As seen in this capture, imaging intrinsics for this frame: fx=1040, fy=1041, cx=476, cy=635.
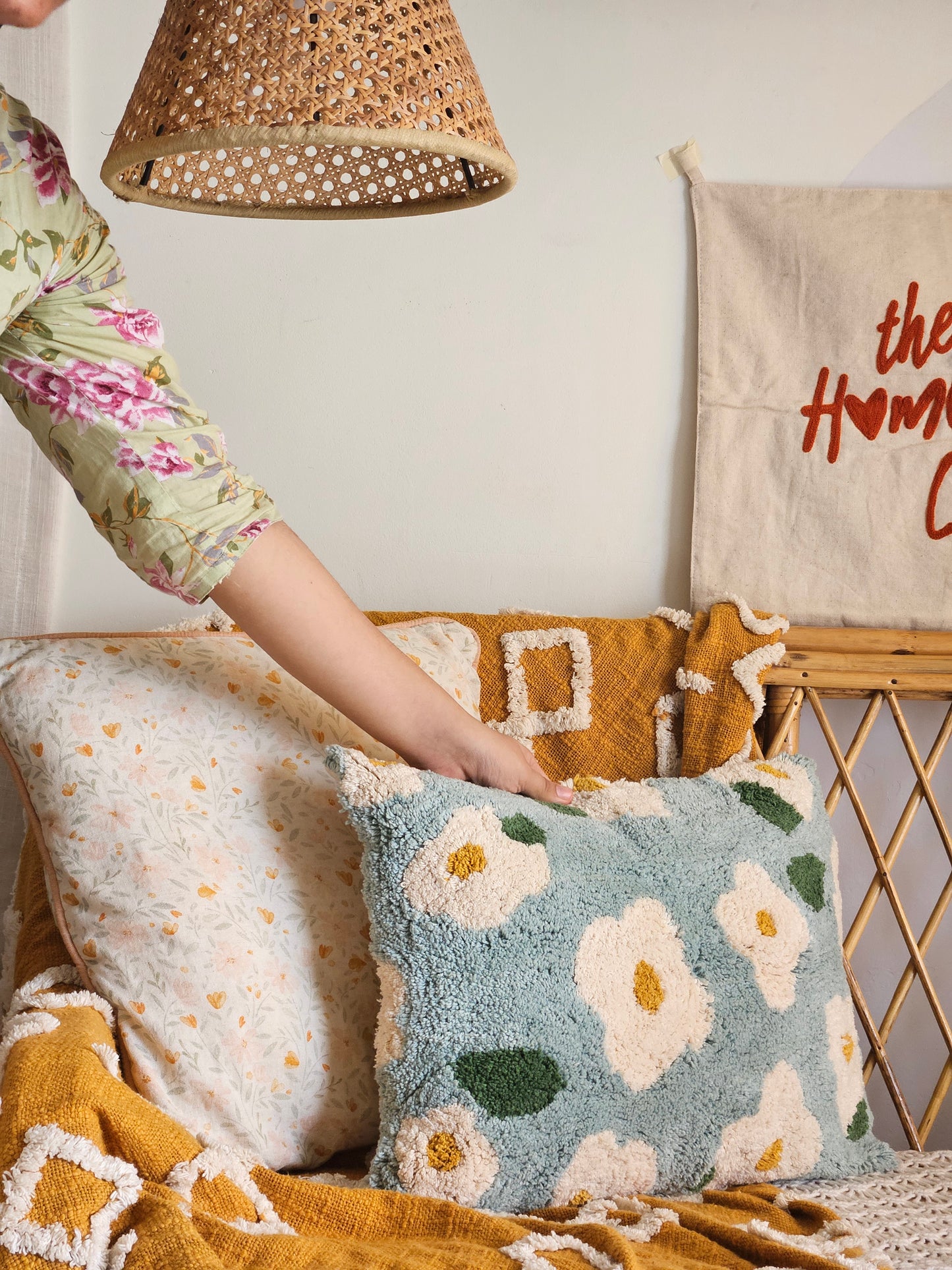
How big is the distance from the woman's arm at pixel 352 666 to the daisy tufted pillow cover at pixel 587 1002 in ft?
0.21

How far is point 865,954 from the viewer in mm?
1297

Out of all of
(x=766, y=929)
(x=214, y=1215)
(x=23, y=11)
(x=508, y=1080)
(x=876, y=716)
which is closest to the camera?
(x=23, y=11)

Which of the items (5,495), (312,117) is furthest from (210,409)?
(312,117)

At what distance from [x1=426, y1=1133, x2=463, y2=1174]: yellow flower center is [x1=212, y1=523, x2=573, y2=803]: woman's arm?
0.28 m

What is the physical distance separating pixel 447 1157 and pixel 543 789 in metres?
0.31

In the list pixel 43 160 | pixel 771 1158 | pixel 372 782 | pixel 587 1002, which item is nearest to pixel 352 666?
pixel 372 782

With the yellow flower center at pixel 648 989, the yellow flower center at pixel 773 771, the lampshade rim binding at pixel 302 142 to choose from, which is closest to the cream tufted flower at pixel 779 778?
the yellow flower center at pixel 773 771

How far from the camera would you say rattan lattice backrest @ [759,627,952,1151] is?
1.14 meters

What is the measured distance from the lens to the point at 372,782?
0.78 m

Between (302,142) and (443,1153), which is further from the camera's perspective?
(443,1153)

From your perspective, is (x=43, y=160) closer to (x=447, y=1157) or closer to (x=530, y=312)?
(x=530, y=312)

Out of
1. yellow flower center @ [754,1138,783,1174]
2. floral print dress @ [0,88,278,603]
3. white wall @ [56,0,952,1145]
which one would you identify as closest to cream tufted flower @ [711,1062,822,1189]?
yellow flower center @ [754,1138,783,1174]

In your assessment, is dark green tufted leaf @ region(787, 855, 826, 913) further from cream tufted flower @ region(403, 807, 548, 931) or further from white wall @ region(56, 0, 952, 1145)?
white wall @ region(56, 0, 952, 1145)

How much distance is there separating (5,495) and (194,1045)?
727 mm
